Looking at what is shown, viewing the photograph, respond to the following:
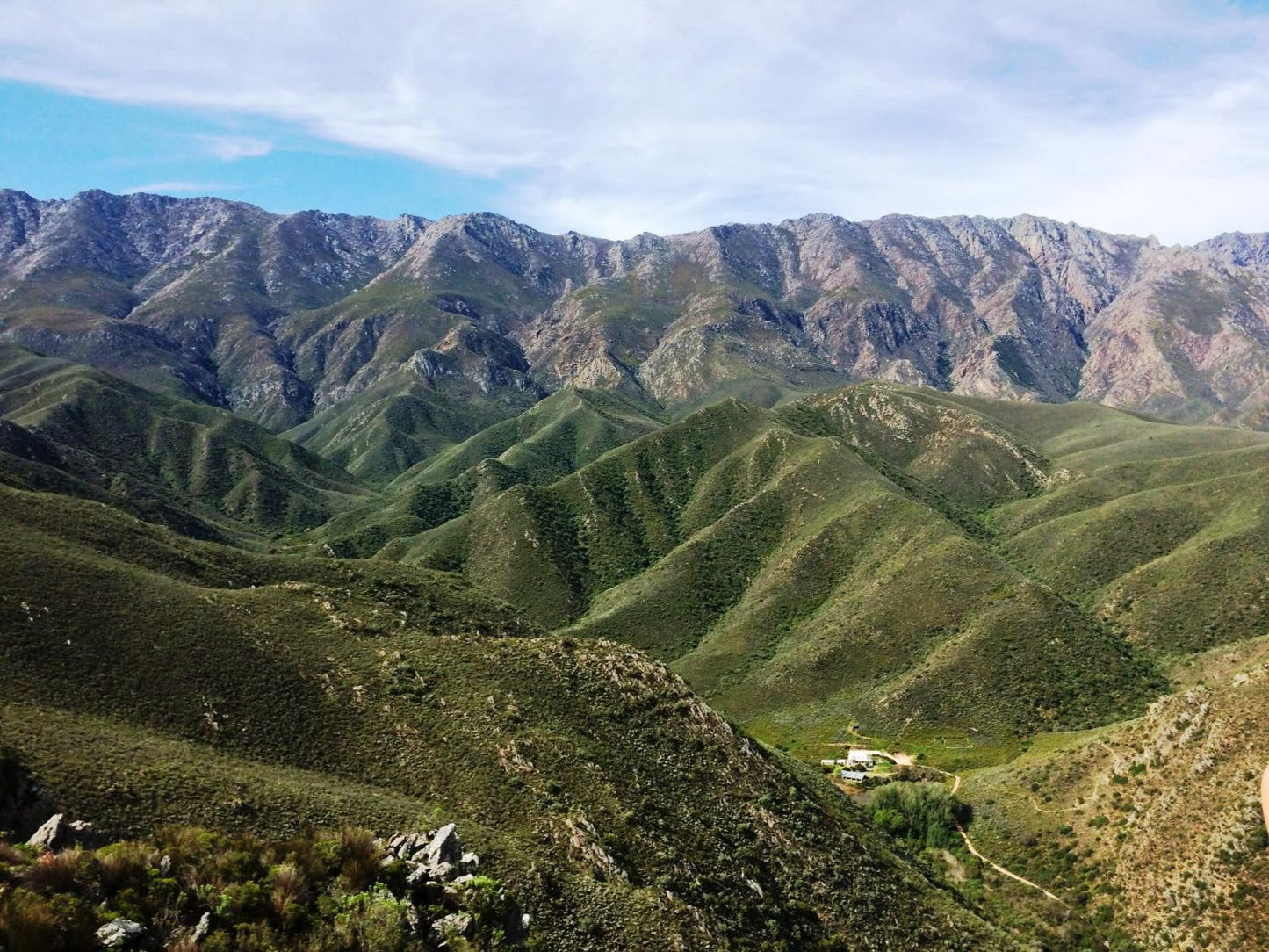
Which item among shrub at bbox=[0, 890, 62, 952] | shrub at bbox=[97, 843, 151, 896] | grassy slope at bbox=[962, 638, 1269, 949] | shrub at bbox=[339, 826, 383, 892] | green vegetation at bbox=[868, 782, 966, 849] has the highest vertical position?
shrub at bbox=[0, 890, 62, 952]

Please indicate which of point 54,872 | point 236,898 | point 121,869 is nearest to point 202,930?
point 236,898

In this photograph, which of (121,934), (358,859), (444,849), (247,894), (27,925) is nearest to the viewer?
(27,925)

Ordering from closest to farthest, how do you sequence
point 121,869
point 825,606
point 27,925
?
point 27,925 < point 121,869 < point 825,606

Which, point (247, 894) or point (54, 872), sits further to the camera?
point (247, 894)

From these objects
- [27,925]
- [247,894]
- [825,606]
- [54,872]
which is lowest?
[825,606]

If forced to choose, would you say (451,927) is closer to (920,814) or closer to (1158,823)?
(1158,823)

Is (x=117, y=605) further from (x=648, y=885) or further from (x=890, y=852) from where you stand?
(x=890, y=852)

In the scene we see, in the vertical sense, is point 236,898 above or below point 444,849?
above

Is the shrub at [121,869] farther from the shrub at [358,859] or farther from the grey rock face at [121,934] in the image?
the shrub at [358,859]

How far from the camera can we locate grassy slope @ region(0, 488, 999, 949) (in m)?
36.4

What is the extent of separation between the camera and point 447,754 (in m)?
46.5

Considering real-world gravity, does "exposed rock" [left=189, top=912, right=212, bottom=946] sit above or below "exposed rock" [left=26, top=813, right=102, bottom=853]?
below

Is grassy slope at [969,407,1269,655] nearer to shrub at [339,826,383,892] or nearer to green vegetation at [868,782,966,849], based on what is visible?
green vegetation at [868,782,966,849]

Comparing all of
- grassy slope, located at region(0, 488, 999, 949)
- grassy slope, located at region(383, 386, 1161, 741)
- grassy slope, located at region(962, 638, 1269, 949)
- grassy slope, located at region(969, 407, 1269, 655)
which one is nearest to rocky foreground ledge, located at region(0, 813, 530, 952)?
grassy slope, located at region(0, 488, 999, 949)
